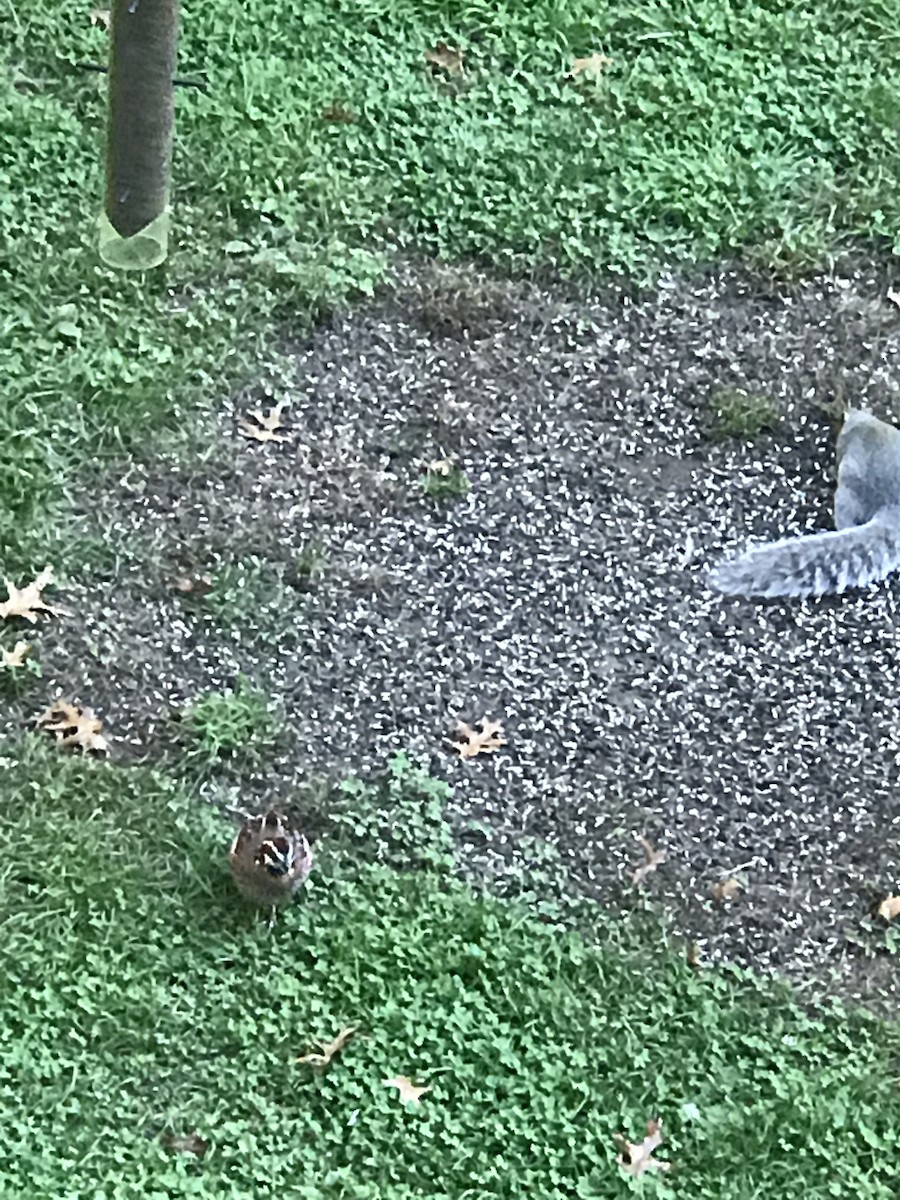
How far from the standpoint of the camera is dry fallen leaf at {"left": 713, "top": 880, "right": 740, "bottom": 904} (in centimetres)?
352

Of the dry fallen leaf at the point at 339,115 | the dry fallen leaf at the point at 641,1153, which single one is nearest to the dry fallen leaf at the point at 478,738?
the dry fallen leaf at the point at 641,1153

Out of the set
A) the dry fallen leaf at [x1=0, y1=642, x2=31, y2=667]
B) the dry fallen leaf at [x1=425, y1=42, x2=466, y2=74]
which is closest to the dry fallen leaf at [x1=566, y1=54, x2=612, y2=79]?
the dry fallen leaf at [x1=425, y1=42, x2=466, y2=74]

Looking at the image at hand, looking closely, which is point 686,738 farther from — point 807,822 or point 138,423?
point 138,423

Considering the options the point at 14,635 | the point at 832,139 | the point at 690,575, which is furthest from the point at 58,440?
the point at 832,139

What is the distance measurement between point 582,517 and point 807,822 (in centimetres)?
97

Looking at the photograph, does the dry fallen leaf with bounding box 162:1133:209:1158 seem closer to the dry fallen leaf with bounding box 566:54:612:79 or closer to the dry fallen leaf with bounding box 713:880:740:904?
the dry fallen leaf with bounding box 713:880:740:904

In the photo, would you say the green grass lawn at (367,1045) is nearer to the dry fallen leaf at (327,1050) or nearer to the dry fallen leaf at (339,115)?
the dry fallen leaf at (327,1050)

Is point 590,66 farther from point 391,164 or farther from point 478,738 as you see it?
point 478,738

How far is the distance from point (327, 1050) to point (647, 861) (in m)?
0.81

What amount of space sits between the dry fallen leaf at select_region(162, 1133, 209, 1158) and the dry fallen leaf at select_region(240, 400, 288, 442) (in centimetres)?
183

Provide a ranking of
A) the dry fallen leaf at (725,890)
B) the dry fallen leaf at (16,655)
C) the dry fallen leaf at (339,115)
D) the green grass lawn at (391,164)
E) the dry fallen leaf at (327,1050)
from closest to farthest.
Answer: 1. the dry fallen leaf at (327,1050)
2. the dry fallen leaf at (725,890)
3. the dry fallen leaf at (16,655)
4. the green grass lawn at (391,164)
5. the dry fallen leaf at (339,115)

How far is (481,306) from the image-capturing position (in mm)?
4629

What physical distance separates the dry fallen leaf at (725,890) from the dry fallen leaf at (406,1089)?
766 mm

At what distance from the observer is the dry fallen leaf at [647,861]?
11.6 feet
